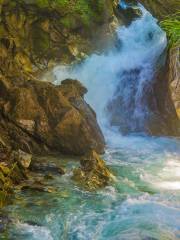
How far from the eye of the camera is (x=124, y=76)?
19562 mm

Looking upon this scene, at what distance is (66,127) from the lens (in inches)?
565

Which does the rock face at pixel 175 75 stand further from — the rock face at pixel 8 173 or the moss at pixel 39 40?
the rock face at pixel 8 173

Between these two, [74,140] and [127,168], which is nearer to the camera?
[127,168]

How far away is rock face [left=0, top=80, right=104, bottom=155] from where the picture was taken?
14133 millimetres

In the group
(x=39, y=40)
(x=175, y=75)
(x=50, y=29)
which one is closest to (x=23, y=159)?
(x=175, y=75)

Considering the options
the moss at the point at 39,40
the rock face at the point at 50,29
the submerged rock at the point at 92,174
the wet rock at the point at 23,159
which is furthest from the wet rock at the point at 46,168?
the moss at the point at 39,40

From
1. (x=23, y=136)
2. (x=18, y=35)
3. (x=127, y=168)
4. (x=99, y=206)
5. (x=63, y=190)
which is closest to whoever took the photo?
(x=99, y=206)

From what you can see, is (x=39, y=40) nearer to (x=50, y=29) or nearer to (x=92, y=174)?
(x=50, y=29)

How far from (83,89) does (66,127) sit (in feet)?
10.4

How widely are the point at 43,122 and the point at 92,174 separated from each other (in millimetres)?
3536

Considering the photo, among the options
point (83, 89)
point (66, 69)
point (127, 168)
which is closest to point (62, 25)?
point (66, 69)

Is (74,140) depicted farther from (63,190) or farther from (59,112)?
(63,190)

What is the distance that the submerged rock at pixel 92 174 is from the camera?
1120 centimetres

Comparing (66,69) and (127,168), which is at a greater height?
(66,69)
